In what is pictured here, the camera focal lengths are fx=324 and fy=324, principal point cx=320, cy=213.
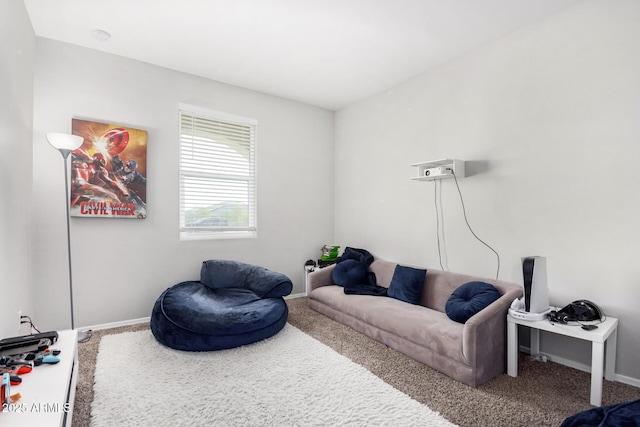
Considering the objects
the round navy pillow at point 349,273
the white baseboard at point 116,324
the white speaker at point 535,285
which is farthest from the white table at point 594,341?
the white baseboard at point 116,324

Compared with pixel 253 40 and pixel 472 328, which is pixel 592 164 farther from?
pixel 253 40

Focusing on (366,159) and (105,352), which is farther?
(366,159)

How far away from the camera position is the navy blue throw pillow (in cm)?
335

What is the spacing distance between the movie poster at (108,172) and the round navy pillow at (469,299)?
3.30 m

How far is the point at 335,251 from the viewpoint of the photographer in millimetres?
4852

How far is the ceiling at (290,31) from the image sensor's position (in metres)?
2.65

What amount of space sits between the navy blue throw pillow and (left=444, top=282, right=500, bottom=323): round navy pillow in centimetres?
45

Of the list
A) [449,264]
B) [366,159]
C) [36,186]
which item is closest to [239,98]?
[366,159]

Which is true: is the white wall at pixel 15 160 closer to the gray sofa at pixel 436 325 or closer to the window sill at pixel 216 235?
the window sill at pixel 216 235

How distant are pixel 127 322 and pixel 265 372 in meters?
2.00

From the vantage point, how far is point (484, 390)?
7.30ft

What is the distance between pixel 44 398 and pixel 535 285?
2.93 metres

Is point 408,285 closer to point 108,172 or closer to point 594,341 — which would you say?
point 594,341

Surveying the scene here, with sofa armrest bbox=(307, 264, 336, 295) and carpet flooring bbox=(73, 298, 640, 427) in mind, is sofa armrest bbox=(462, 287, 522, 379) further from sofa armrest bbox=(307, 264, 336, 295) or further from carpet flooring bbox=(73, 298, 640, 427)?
sofa armrest bbox=(307, 264, 336, 295)
